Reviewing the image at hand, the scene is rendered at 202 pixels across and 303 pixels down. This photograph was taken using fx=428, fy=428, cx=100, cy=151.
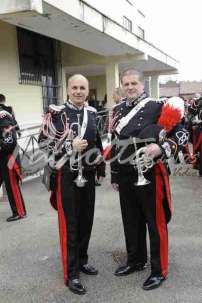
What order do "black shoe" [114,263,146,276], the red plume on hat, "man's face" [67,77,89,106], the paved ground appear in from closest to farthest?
the red plume on hat
the paved ground
"man's face" [67,77,89,106]
"black shoe" [114,263,146,276]

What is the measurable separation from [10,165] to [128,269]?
106 inches

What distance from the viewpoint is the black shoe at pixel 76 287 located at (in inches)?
147

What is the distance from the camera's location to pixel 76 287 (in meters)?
3.76

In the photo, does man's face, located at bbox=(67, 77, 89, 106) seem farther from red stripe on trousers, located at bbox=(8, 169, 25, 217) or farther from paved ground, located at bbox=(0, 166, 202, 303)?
red stripe on trousers, located at bbox=(8, 169, 25, 217)

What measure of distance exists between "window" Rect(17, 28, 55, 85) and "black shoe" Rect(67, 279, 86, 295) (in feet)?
28.3

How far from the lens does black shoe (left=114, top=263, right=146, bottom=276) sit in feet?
13.4

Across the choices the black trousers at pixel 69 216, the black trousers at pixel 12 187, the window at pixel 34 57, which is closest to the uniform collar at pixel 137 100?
the black trousers at pixel 69 216

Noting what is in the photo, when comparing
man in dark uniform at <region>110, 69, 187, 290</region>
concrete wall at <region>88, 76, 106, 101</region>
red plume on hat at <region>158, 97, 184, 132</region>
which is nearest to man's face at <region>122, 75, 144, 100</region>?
man in dark uniform at <region>110, 69, 187, 290</region>

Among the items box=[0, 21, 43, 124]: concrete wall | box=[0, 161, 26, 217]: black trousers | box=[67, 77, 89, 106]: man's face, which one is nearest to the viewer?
box=[67, 77, 89, 106]: man's face

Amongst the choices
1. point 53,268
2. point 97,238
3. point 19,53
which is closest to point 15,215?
point 97,238

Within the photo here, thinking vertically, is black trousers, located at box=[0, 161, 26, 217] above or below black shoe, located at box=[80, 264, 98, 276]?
above

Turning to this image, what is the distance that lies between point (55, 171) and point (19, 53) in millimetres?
8403

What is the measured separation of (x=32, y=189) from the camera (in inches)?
323

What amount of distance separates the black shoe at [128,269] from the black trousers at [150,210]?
32 centimetres
